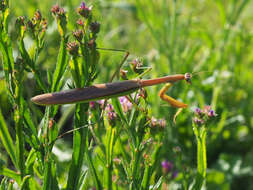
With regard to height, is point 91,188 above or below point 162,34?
below

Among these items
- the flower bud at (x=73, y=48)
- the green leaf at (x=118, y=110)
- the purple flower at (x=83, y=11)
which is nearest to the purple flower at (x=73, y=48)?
the flower bud at (x=73, y=48)

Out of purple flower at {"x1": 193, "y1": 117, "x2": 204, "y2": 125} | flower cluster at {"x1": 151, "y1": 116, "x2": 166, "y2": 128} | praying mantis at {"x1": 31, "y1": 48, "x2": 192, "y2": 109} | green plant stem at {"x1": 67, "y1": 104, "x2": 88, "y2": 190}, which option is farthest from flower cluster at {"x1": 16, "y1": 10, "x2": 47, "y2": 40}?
purple flower at {"x1": 193, "y1": 117, "x2": 204, "y2": 125}

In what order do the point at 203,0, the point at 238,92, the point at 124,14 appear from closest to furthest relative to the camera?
the point at 238,92
the point at 203,0
the point at 124,14

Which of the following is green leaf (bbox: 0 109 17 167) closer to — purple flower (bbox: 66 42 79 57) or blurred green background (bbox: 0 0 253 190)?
purple flower (bbox: 66 42 79 57)

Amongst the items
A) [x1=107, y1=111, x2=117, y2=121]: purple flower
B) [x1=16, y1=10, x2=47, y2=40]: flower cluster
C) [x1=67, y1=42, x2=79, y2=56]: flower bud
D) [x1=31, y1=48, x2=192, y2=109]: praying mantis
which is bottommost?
[x1=107, y1=111, x2=117, y2=121]: purple flower

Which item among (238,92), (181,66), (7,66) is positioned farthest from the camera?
(238,92)

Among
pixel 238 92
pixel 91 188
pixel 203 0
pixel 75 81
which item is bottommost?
pixel 91 188

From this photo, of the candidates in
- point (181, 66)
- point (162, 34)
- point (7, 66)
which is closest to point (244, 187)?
point (181, 66)

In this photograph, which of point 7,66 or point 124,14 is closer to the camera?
point 7,66

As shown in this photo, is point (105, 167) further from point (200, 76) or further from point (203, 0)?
point (203, 0)

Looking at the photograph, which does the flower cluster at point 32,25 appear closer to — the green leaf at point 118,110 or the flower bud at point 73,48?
the flower bud at point 73,48

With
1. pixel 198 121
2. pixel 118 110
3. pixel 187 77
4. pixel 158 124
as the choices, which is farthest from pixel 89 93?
pixel 187 77
